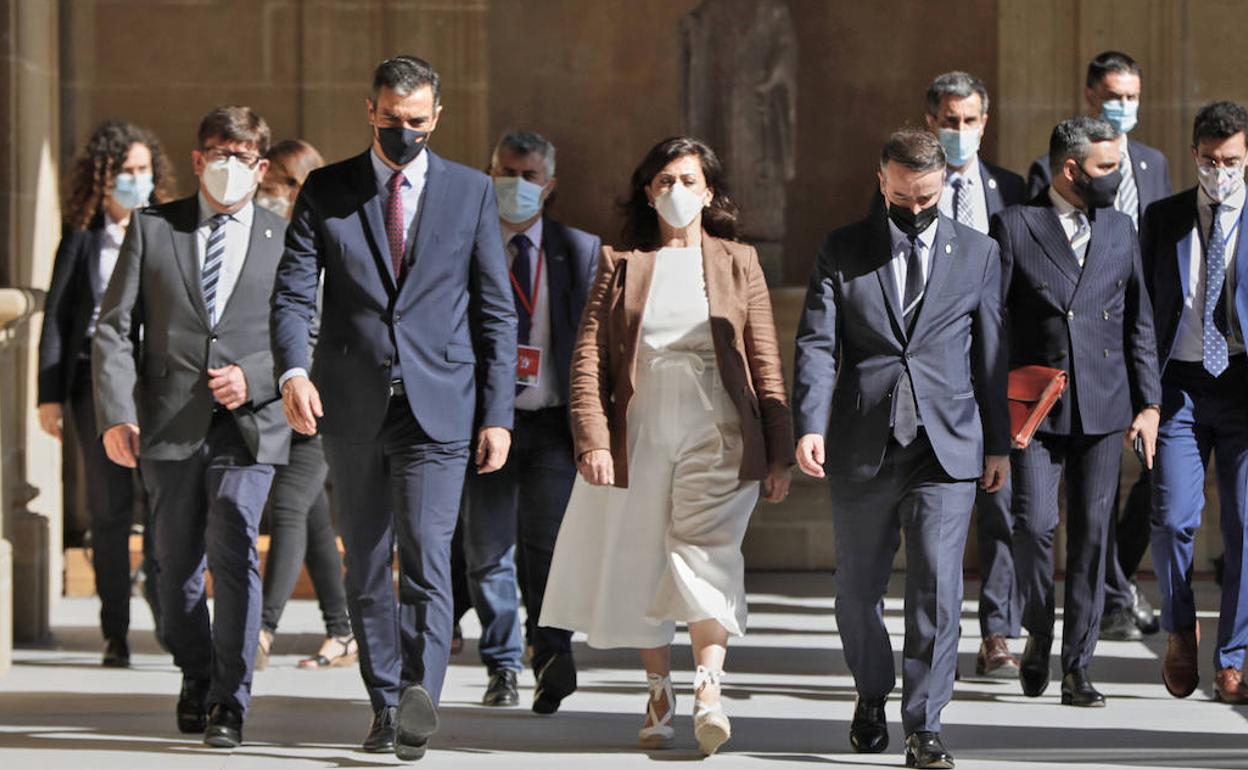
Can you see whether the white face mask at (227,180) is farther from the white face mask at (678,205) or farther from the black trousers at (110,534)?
the black trousers at (110,534)

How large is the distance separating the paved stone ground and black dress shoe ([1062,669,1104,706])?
0.32 ft

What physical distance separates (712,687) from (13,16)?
15.7 feet

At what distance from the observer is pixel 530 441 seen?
834cm

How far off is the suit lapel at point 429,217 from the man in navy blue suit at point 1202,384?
2.65 meters

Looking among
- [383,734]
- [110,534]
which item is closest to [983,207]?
[383,734]

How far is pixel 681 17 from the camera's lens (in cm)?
1266

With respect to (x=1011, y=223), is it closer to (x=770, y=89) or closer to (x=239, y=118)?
(x=239, y=118)

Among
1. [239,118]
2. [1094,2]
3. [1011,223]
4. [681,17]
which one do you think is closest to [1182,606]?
[1011,223]

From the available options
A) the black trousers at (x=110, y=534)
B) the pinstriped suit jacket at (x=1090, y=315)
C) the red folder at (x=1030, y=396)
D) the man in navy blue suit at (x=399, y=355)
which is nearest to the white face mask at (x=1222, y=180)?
the pinstriped suit jacket at (x=1090, y=315)

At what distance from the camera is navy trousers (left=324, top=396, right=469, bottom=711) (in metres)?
6.88

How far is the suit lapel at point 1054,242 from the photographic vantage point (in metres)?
7.98

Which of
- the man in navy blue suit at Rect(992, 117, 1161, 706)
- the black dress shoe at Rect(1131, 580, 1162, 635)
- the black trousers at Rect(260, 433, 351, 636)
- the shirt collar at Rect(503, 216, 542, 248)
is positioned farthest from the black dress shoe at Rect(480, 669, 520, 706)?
the black dress shoe at Rect(1131, 580, 1162, 635)

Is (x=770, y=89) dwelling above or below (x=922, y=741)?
above

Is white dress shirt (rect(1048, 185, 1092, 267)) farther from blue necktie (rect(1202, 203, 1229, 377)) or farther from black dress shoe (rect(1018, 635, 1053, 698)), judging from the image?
black dress shoe (rect(1018, 635, 1053, 698))
